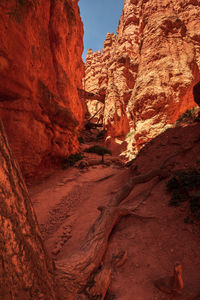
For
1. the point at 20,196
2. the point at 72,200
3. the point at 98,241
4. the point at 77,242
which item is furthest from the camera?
the point at 72,200

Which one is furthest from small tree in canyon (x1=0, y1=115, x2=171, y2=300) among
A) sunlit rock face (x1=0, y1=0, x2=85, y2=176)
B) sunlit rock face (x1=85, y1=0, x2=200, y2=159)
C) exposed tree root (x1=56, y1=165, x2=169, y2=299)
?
sunlit rock face (x1=85, y1=0, x2=200, y2=159)

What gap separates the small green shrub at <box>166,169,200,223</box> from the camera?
7.91ft

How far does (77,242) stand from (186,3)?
2702 cm

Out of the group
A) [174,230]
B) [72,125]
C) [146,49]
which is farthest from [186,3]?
[174,230]

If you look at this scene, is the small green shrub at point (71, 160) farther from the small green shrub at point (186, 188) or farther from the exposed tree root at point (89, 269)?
the small green shrub at point (186, 188)

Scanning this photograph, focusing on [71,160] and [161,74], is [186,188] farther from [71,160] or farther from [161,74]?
[161,74]

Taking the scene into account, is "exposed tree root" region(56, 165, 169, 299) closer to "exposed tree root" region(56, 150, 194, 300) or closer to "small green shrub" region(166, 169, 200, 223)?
"exposed tree root" region(56, 150, 194, 300)

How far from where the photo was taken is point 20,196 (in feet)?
3.45

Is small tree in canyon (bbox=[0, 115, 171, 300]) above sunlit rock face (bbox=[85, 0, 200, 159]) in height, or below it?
below

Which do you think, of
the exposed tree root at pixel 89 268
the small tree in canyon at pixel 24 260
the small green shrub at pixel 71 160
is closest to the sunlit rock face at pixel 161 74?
the small green shrub at pixel 71 160

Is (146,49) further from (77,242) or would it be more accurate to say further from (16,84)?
(77,242)

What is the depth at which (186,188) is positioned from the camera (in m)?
2.75

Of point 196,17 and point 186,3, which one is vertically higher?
point 186,3

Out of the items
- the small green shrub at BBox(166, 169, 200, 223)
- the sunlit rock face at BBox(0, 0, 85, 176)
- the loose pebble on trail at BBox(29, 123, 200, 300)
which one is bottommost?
the loose pebble on trail at BBox(29, 123, 200, 300)
